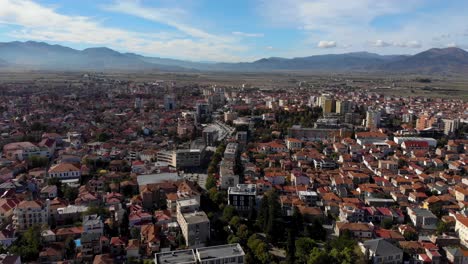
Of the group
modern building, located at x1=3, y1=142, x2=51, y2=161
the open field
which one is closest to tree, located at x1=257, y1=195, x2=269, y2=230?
modern building, located at x1=3, y1=142, x2=51, y2=161

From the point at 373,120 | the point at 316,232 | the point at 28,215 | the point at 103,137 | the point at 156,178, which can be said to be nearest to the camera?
the point at 316,232

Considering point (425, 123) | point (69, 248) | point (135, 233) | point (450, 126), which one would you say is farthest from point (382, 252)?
point (425, 123)

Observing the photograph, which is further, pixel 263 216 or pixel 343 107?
pixel 343 107

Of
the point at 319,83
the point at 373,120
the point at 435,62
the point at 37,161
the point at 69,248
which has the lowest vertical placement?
the point at 69,248

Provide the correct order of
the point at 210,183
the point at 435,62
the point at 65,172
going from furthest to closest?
the point at 435,62
the point at 65,172
the point at 210,183

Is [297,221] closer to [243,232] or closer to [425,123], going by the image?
[243,232]

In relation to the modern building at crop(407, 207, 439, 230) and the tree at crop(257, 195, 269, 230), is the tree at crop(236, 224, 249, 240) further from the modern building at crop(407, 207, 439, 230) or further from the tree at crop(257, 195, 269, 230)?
the modern building at crop(407, 207, 439, 230)

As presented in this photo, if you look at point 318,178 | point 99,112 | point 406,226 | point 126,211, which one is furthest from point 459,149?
point 99,112
